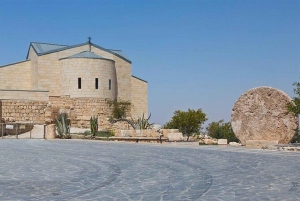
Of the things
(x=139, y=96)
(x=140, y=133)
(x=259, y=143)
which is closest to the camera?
(x=259, y=143)

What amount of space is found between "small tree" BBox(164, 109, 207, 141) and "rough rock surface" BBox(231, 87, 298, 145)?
48.7ft

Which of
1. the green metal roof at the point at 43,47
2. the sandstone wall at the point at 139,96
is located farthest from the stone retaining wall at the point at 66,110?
the green metal roof at the point at 43,47

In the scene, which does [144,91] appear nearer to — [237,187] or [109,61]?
[109,61]

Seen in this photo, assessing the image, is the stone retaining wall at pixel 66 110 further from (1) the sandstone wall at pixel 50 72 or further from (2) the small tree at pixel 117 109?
(1) the sandstone wall at pixel 50 72

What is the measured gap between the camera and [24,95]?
121 feet

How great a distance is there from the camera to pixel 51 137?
24.9 metres

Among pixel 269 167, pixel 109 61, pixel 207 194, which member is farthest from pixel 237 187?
pixel 109 61

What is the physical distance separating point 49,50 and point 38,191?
3930 cm

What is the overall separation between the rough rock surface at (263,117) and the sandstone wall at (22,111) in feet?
79.6

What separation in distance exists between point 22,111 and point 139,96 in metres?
14.0

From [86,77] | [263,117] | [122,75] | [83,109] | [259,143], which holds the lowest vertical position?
[259,143]

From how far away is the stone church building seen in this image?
1452 inches

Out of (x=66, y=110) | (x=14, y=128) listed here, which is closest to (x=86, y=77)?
(x=66, y=110)

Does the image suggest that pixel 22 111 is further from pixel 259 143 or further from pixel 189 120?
pixel 259 143
